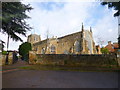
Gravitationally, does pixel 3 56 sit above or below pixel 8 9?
below

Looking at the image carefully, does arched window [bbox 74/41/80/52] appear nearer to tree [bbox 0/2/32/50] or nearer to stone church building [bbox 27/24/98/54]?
stone church building [bbox 27/24/98/54]

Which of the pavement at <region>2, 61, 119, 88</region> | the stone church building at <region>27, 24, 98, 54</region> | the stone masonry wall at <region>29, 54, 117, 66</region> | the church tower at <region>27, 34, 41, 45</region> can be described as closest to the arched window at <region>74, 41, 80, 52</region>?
the stone church building at <region>27, 24, 98, 54</region>

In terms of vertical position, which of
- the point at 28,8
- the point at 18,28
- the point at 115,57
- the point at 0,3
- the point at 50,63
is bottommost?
the point at 50,63

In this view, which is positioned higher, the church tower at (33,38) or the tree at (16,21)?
the church tower at (33,38)

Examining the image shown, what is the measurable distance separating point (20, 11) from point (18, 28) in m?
2.06

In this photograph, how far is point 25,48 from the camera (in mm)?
34562

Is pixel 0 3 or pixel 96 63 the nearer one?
pixel 0 3

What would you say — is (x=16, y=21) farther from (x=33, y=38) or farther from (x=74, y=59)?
(x=33, y=38)

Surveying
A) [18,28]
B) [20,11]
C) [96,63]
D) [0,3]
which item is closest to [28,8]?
[20,11]

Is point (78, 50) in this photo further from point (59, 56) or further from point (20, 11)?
point (20, 11)

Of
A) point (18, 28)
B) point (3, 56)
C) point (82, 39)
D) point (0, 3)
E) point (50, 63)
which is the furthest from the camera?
point (82, 39)

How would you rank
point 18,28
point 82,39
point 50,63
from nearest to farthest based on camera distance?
1. point 18,28
2. point 50,63
3. point 82,39

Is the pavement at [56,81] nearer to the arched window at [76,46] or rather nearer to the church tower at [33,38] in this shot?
the arched window at [76,46]

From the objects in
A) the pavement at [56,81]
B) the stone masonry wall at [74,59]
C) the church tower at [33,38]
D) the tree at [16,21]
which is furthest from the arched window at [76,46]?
the church tower at [33,38]
